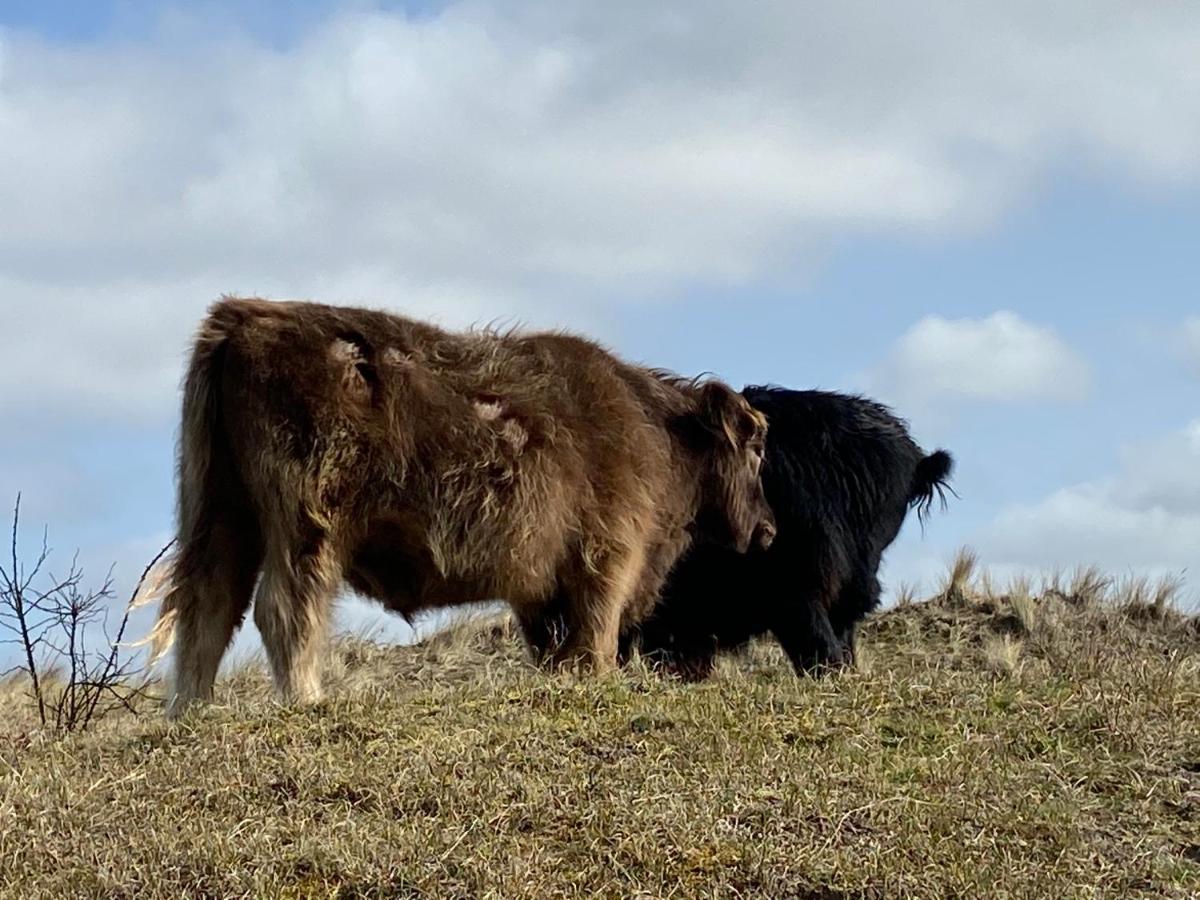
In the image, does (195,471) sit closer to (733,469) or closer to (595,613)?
(595,613)

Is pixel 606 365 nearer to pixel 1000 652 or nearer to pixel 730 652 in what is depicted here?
pixel 730 652

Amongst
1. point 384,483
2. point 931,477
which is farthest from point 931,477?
point 384,483

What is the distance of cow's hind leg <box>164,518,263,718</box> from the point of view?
749cm

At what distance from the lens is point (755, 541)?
1018cm

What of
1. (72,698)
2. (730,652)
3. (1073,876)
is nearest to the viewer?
(1073,876)

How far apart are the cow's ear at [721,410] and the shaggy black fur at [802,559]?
81cm

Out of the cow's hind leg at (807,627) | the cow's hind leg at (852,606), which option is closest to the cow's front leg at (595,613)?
the cow's hind leg at (807,627)

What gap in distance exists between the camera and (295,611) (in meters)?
7.25

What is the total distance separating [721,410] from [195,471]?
3356 mm

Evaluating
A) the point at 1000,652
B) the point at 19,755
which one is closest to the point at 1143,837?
the point at 19,755

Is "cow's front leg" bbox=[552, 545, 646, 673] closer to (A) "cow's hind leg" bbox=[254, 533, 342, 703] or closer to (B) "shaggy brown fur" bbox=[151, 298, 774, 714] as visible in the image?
(B) "shaggy brown fur" bbox=[151, 298, 774, 714]

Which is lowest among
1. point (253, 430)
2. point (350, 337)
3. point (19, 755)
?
point (19, 755)

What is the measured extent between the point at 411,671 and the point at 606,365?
432 centimetres

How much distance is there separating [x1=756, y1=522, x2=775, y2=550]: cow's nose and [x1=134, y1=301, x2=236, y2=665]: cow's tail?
12.2ft
